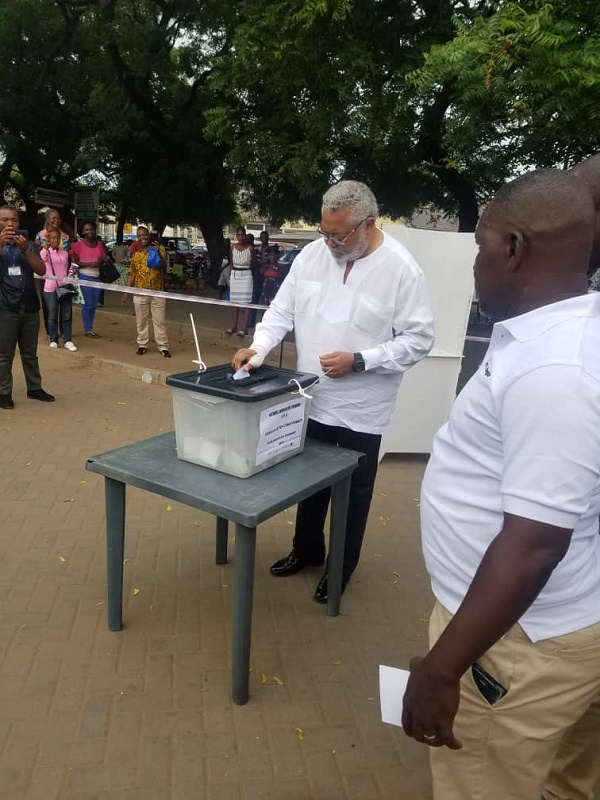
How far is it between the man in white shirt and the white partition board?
6.10ft

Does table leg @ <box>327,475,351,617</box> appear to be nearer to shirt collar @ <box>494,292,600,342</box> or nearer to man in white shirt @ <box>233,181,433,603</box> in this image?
man in white shirt @ <box>233,181,433,603</box>

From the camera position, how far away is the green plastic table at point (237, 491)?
221cm

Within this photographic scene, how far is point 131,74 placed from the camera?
14.9 meters

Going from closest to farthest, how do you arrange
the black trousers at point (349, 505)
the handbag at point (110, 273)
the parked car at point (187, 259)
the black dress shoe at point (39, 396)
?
1. the black trousers at point (349, 505)
2. the black dress shoe at point (39, 396)
3. the handbag at point (110, 273)
4. the parked car at point (187, 259)

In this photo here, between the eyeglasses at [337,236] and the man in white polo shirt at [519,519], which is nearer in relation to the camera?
the man in white polo shirt at [519,519]

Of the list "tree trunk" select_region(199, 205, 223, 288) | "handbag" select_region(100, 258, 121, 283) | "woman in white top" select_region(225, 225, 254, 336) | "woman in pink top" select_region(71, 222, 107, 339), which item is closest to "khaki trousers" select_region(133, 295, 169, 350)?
"woman in pink top" select_region(71, 222, 107, 339)

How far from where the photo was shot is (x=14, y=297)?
19.6 ft

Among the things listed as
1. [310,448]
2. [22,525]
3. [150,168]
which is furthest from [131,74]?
[310,448]

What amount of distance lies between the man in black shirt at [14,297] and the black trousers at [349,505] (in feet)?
13.3

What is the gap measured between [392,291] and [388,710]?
174cm

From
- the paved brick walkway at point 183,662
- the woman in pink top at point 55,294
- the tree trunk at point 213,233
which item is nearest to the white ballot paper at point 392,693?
the paved brick walkway at point 183,662

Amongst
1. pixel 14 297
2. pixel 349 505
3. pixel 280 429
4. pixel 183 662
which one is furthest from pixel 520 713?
pixel 14 297

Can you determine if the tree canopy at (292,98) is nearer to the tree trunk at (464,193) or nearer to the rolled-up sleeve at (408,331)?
the tree trunk at (464,193)

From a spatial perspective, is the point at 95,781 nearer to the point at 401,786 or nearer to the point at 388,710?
the point at 401,786
